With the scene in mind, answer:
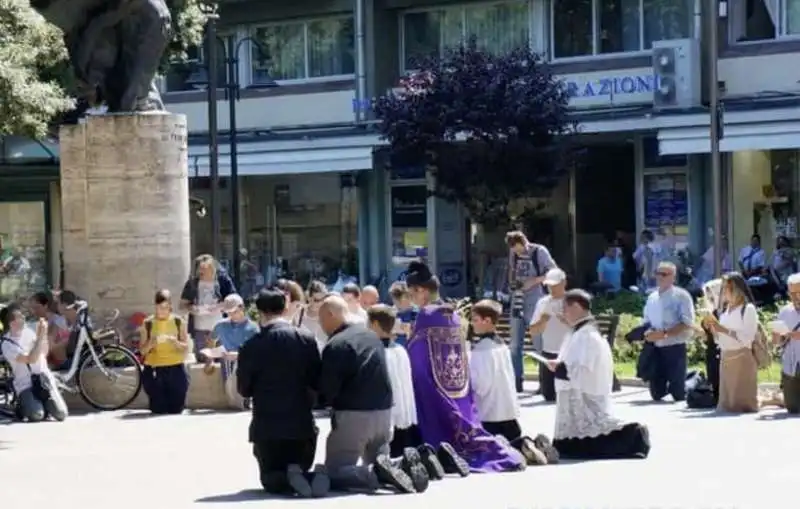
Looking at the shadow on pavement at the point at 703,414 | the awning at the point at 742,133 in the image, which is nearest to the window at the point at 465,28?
the awning at the point at 742,133

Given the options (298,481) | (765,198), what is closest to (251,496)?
(298,481)

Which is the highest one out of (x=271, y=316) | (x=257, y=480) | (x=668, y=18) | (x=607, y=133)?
(x=668, y=18)

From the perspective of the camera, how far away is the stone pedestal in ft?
66.1

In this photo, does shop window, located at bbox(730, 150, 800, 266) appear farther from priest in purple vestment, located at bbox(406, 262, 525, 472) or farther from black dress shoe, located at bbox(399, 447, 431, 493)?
black dress shoe, located at bbox(399, 447, 431, 493)

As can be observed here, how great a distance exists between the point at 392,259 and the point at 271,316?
28.3 m

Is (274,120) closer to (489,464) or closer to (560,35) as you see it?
(560,35)

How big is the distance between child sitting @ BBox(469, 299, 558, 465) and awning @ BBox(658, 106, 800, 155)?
66.1 feet

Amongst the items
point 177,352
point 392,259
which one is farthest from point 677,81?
point 177,352

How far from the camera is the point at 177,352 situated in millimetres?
18938

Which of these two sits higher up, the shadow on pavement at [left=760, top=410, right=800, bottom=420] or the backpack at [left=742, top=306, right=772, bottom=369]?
the backpack at [left=742, top=306, right=772, bottom=369]

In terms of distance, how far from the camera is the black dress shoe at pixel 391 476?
1241 cm

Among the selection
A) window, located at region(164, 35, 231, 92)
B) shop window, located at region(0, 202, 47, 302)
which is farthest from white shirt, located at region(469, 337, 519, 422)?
window, located at region(164, 35, 231, 92)

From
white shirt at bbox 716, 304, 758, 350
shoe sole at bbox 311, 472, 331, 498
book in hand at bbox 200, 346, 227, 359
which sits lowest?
shoe sole at bbox 311, 472, 331, 498

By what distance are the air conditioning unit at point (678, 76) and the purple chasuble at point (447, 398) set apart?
2238 centimetres
